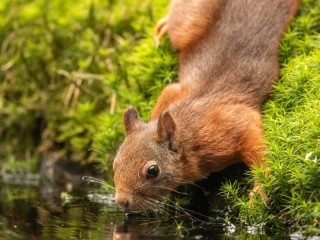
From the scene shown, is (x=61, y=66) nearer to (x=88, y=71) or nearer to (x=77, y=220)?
(x=88, y=71)

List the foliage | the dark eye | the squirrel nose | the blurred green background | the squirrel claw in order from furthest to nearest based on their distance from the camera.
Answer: the blurred green background, the squirrel claw, the foliage, the dark eye, the squirrel nose

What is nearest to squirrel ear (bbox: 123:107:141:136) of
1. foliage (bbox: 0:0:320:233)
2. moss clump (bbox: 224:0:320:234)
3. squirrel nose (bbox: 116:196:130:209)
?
squirrel nose (bbox: 116:196:130:209)

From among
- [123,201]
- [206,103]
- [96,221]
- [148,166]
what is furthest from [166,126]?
[96,221]

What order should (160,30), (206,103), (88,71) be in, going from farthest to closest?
(88,71) < (160,30) < (206,103)

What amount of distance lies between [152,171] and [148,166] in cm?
5

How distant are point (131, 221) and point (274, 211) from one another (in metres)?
1.20

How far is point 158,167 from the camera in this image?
224 inches

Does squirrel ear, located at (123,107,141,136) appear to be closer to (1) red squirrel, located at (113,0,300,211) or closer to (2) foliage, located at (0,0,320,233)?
(1) red squirrel, located at (113,0,300,211)

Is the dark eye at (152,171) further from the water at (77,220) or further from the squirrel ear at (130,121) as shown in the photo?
the squirrel ear at (130,121)

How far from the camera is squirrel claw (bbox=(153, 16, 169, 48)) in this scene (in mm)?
7398

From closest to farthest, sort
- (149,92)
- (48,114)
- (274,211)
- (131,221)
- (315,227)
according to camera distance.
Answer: (315,227) < (274,211) < (131,221) < (149,92) < (48,114)

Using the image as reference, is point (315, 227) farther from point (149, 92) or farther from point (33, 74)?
point (33, 74)

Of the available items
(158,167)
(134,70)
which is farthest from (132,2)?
(158,167)

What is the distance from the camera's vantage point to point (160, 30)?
7527mm
